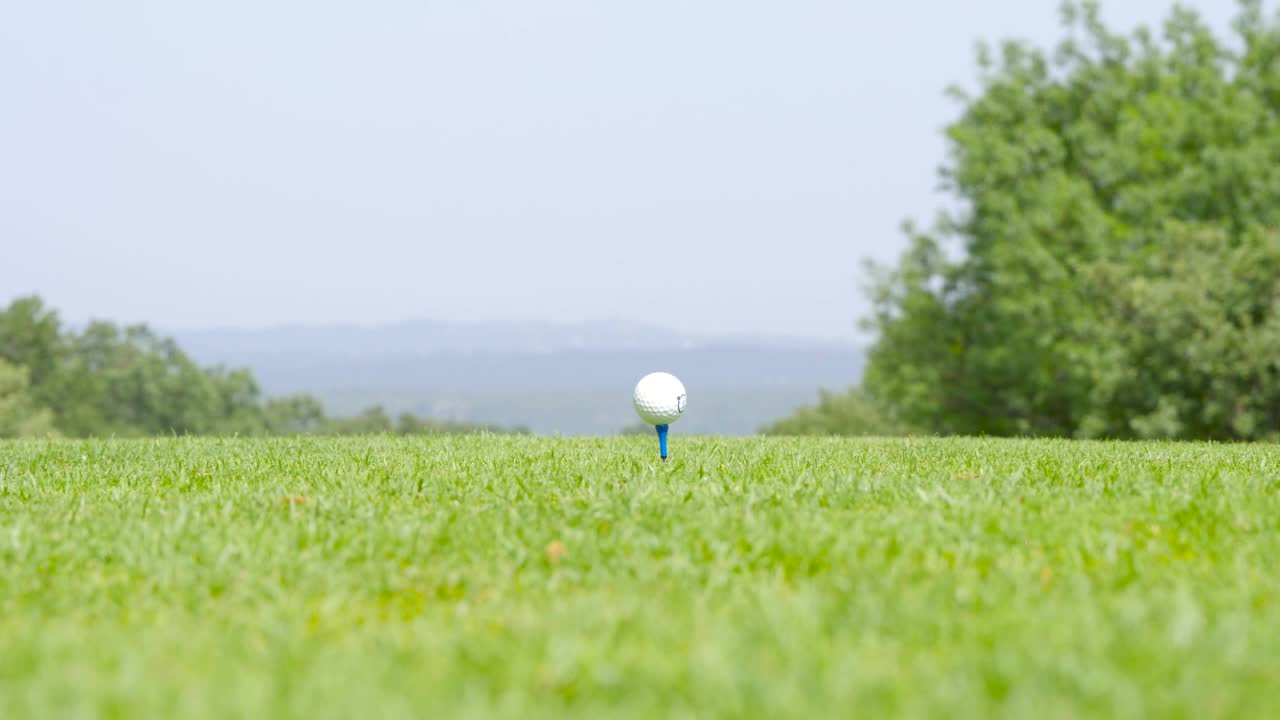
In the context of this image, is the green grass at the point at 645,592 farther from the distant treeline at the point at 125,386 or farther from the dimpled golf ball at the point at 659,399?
the distant treeline at the point at 125,386

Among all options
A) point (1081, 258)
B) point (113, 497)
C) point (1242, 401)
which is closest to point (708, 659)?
point (113, 497)

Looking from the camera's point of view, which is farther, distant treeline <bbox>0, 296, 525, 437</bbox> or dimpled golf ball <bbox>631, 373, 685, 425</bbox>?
distant treeline <bbox>0, 296, 525, 437</bbox>

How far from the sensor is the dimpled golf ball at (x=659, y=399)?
11320 millimetres

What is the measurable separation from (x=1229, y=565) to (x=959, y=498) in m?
1.96

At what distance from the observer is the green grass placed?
12.4 ft

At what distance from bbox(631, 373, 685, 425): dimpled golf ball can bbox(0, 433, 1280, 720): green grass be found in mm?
1030

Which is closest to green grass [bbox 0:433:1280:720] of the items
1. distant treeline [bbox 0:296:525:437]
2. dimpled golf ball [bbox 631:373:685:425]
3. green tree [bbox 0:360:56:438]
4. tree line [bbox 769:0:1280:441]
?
dimpled golf ball [bbox 631:373:685:425]

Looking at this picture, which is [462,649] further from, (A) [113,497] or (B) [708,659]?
(A) [113,497]

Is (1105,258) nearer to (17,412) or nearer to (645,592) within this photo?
(645,592)

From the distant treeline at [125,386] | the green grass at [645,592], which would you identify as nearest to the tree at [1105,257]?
the green grass at [645,592]

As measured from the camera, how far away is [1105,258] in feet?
120

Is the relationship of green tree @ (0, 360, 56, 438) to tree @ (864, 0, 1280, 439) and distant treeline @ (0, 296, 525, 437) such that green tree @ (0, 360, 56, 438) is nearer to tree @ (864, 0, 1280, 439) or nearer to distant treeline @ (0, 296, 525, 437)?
distant treeline @ (0, 296, 525, 437)

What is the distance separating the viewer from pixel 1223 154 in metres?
37.5

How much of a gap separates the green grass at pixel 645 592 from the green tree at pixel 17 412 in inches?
2531
